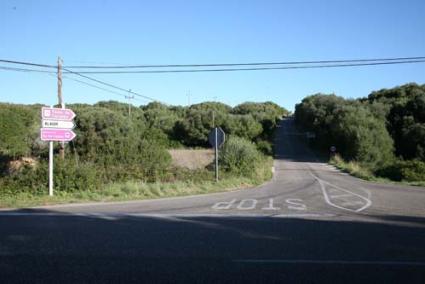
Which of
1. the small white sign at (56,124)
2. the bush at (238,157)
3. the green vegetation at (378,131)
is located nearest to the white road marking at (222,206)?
the small white sign at (56,124)

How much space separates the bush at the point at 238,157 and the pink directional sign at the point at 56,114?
15248mm

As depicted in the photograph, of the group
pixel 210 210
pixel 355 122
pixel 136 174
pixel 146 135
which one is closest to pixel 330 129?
pixel 355 122

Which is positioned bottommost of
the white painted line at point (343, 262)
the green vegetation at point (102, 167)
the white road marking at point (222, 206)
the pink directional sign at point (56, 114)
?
the white painted line at point (343, 262)

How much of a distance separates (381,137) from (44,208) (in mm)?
65408

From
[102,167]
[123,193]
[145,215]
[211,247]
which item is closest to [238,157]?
[102,167]

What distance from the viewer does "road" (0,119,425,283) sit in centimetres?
723

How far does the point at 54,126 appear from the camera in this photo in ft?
71.9

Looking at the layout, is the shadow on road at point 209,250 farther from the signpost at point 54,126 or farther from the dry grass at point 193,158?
the dry grass at point 193,158

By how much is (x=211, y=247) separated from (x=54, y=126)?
47.3ft

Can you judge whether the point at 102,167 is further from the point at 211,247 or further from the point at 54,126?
the point at 211,247

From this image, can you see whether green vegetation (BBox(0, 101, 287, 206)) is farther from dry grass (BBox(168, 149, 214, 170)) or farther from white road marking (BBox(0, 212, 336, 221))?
dry grass (BBox(168, 149, 214, 170))

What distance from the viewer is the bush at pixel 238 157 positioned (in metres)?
36.0

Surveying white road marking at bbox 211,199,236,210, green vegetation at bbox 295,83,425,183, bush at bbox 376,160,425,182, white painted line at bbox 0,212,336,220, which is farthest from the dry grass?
white painted line at bbox 0,212,336,220

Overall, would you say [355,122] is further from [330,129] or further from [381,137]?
[330,129]
